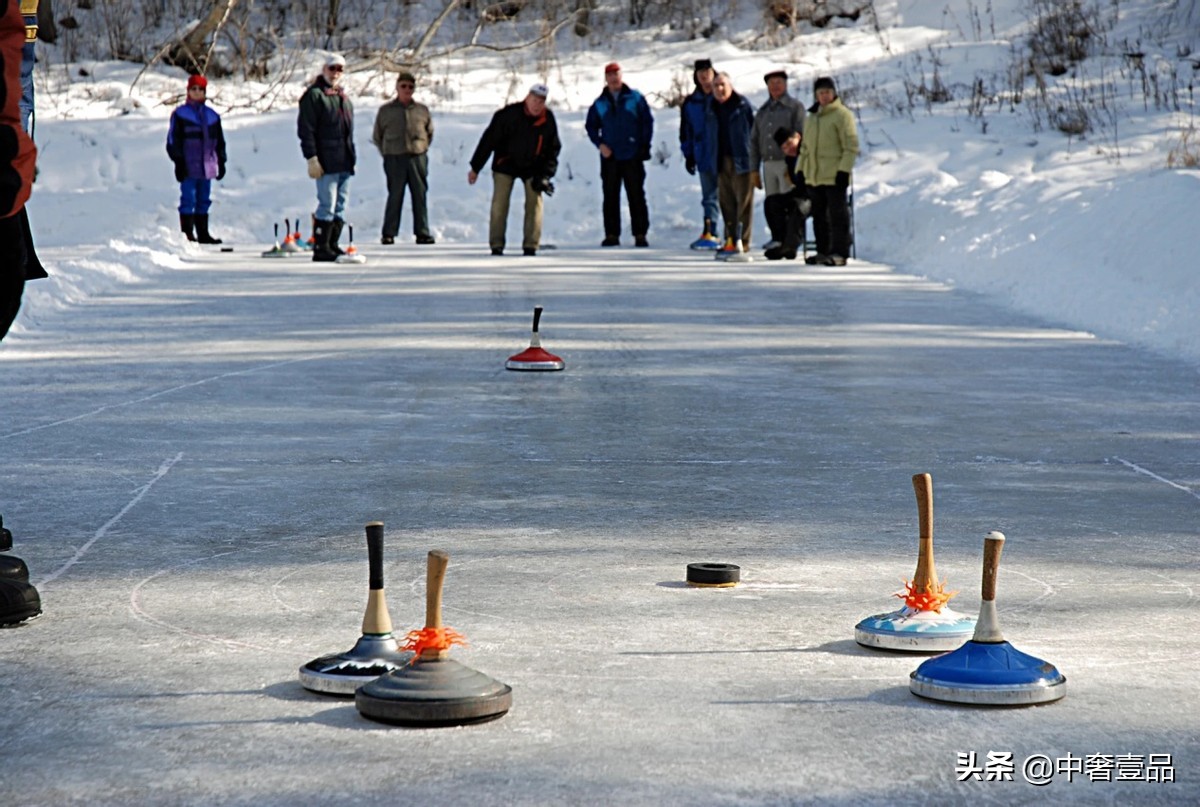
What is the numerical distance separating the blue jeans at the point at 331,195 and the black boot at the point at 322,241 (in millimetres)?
79

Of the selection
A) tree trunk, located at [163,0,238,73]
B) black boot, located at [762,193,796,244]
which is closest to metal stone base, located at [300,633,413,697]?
black boot, located at [762,193,796,244]

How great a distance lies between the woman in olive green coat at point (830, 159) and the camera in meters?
17.8

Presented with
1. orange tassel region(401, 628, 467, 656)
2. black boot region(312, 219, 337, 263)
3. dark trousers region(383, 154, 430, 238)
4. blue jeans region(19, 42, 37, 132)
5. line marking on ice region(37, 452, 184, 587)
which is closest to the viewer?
A: orange tassel region(401, 628, 467, 656)

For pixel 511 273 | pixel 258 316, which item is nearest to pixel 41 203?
pixel 511 273

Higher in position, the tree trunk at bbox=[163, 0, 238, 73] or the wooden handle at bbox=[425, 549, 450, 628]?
the tree trunk at bbox=[163, 0, 238, 73]

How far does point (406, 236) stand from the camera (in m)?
25.1

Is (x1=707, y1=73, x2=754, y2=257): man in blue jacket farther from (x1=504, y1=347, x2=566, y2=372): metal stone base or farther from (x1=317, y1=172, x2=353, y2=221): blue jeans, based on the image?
(x1=504, y1=347, x2=566, y2=372): metal stone base

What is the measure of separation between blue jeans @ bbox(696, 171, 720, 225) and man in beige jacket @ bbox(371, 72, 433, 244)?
3441mm

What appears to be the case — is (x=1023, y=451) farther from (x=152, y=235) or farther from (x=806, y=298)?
(x=152, y=235)

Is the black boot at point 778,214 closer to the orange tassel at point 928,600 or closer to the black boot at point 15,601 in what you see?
the orange tassel at point 928,600

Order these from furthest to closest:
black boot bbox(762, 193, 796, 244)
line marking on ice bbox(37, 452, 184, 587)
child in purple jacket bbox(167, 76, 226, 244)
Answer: child in purple jacket bbox(167, 76, 226, 244)
black boot bbox(762, 193, 796, 244)
line marking on ice bbox(37, 452, 184, 587)

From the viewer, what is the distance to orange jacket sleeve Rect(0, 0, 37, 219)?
482cm

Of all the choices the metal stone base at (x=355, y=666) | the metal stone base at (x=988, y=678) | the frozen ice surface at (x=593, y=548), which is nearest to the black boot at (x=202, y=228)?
the frozen ice surface at (x=593, y=548)

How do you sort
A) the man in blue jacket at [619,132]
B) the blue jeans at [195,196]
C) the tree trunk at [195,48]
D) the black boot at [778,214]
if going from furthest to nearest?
the tree trunk at [195,48], the man in blue jacket at [619,132], the blue jeans at [195,196], the black boot at [778,214]
